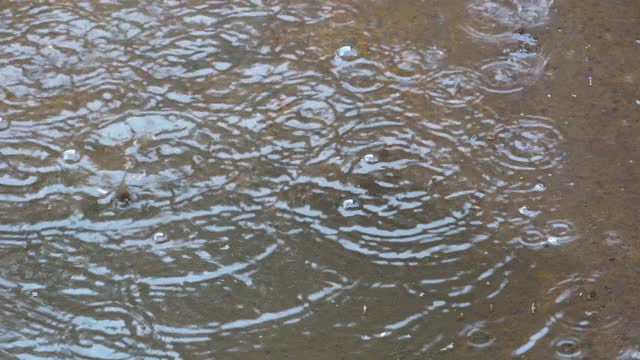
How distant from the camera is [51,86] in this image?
310cm

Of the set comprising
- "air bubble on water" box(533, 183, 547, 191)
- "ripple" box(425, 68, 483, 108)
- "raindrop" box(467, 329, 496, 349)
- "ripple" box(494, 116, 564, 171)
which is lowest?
"raindrop" box(467, 329, 496, 349)

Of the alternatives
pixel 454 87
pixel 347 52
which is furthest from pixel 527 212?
pixel 347 52

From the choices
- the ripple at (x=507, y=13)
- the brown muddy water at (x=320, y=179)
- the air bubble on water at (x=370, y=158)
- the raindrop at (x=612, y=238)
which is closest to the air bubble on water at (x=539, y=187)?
the brown muddy water at (x=320, y=179)

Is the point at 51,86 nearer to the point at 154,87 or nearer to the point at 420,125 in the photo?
the point at 154,87

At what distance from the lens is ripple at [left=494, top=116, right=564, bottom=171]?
2.90 meters

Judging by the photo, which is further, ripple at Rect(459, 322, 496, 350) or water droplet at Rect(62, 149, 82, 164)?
water droplet at Rect(62, 149, 82, 164)

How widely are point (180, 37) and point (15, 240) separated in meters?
1.14

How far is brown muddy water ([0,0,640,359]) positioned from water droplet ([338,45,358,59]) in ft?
0.05

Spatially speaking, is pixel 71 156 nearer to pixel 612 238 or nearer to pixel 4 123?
pixel 4 123

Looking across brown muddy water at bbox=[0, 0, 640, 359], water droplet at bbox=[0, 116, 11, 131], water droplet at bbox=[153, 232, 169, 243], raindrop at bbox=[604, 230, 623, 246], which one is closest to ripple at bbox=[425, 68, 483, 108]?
brown muddy water at bbox=[0, 0, 640, 359]

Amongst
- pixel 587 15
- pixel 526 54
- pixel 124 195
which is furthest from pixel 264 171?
pixel 587 15

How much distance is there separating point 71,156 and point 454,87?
153cm

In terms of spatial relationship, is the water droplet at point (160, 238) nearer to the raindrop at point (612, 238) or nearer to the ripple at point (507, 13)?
the raindrop at point (612, 238)

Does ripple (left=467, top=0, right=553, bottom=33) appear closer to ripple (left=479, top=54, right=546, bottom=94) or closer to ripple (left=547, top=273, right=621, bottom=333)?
ripple (left=479, top=54, right=546, bottom=94)
